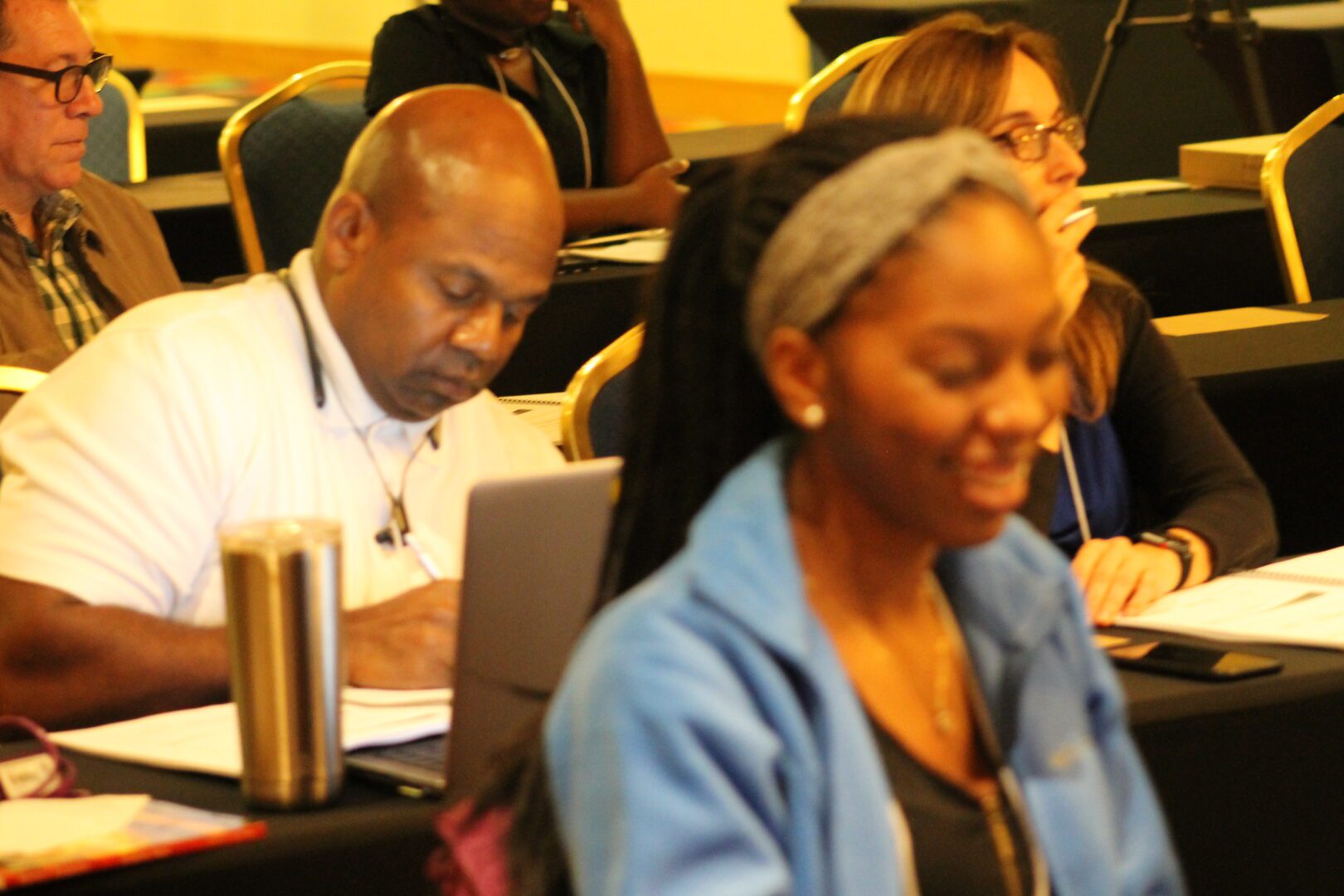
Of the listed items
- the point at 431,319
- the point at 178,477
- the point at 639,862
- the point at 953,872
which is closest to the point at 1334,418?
the point at 431,319

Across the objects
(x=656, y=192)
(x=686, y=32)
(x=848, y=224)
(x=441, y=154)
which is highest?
Result: (x=848, y=224)

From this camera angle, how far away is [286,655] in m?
1.46

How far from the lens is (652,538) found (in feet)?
3.88

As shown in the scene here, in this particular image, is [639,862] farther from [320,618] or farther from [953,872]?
[320,618]

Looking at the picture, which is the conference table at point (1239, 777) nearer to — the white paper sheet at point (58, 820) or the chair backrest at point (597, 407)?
the white paper sheet at point (58, 820)

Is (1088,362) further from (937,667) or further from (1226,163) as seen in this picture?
(1226,163)

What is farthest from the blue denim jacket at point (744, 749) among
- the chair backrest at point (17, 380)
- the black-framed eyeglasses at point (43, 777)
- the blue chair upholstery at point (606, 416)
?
the chair backrest at point (17, 380)

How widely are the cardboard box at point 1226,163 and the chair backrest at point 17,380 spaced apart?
2621 mm

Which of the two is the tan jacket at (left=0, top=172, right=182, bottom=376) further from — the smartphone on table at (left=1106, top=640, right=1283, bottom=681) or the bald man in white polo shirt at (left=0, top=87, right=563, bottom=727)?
the smartphone on table at (left=1106, top=640, right=1283, bottom=681)

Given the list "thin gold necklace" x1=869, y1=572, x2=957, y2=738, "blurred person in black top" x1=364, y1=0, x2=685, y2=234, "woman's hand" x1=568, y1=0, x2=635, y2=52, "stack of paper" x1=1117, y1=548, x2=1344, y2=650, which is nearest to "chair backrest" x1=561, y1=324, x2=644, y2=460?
"stack of paper" x1=1117, y1=548, x2=1344, y2=650

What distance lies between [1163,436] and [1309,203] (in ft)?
3.83

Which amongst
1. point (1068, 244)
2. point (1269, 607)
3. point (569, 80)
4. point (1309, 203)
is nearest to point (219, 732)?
point (1269, 607)

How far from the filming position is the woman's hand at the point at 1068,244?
2.21 m

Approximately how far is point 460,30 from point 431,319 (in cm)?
219
